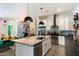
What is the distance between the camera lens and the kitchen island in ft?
7.54

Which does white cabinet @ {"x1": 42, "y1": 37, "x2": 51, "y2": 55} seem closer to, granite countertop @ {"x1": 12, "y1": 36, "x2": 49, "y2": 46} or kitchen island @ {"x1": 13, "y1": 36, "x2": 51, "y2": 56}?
kitchen island @ {"x1": 13, "y1": 36, "x2": 51, "y2": 56}

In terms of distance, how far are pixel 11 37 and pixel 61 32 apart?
3.37 ft

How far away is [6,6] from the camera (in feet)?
7.73

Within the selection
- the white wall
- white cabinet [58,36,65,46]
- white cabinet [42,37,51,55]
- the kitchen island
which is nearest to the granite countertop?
the kitchen island

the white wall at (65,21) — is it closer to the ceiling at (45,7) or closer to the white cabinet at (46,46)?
the ceiling at (45,7)

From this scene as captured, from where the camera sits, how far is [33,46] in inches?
89.7

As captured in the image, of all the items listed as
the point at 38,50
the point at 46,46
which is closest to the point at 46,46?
the point at 46,46

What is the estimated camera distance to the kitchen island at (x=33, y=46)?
7.54ft

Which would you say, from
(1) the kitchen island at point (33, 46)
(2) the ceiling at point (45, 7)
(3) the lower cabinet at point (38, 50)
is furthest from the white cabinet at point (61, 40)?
(2) the ceiling at point (45, 7)

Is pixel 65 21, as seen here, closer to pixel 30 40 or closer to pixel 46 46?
pixel 46 46

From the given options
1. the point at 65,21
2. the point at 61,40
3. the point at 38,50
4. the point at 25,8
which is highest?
the point at 25,8

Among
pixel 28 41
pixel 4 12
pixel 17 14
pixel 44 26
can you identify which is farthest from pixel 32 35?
pixel 4 12

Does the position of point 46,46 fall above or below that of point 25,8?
below

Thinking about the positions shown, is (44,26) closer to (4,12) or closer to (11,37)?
(11,37)
